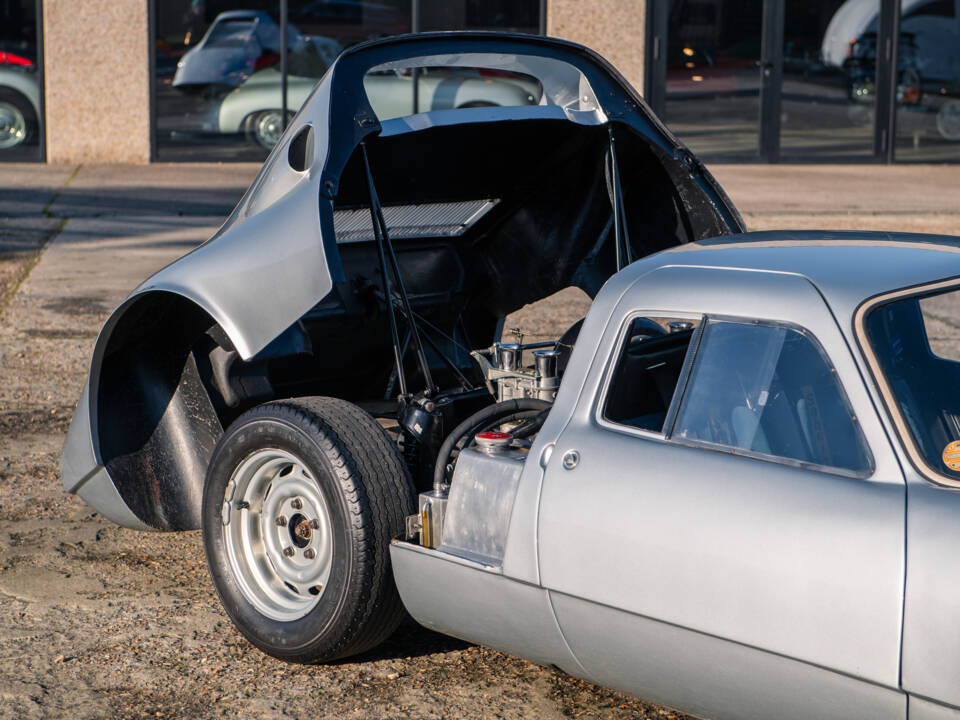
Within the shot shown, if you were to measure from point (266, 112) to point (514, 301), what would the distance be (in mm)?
12487

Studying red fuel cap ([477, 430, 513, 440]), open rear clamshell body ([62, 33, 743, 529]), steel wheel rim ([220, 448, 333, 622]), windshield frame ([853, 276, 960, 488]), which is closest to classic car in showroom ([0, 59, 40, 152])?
open rear clamshell body ([62, 33, 743, 529])

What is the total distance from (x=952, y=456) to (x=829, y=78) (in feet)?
53.6

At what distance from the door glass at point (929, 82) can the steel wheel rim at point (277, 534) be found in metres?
16.2

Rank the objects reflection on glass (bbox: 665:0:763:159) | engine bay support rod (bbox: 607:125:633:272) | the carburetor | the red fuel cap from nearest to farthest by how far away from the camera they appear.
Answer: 1. the red fuel cap
2. the carburetor
3. engine bay support rod (bbox: 607:125:633:272)
4. reflection on glass (bbox: 665:0:763:159)

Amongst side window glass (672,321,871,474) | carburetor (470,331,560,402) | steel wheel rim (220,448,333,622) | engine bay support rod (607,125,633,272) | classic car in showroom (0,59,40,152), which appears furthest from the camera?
classic car in showroom (0,59,40,152)

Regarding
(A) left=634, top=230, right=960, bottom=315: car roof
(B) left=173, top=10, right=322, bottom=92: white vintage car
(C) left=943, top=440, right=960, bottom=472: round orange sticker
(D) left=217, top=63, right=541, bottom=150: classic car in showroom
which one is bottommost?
(C) left=943, top=440, right=960, bottom=472: round orange sticker

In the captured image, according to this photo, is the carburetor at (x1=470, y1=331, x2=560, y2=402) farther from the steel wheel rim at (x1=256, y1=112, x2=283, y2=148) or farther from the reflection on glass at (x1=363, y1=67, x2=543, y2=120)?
the steel wheel rim at (x1=256, y1=112, x2=283, y2=148)

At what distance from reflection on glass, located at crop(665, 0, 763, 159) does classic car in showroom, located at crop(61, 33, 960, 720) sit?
13.0 meters

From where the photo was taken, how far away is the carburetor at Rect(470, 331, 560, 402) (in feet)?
14.4

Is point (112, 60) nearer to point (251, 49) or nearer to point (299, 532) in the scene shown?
point (251, 49)

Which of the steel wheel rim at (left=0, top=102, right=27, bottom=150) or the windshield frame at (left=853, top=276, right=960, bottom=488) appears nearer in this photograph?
the windshield frame at (left=853, top=276, right=960, bottom=488)

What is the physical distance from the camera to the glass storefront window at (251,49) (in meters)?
17.3

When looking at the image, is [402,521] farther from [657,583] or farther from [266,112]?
[266,112]

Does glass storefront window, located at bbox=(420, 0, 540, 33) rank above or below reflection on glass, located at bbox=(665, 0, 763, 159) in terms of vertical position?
above
